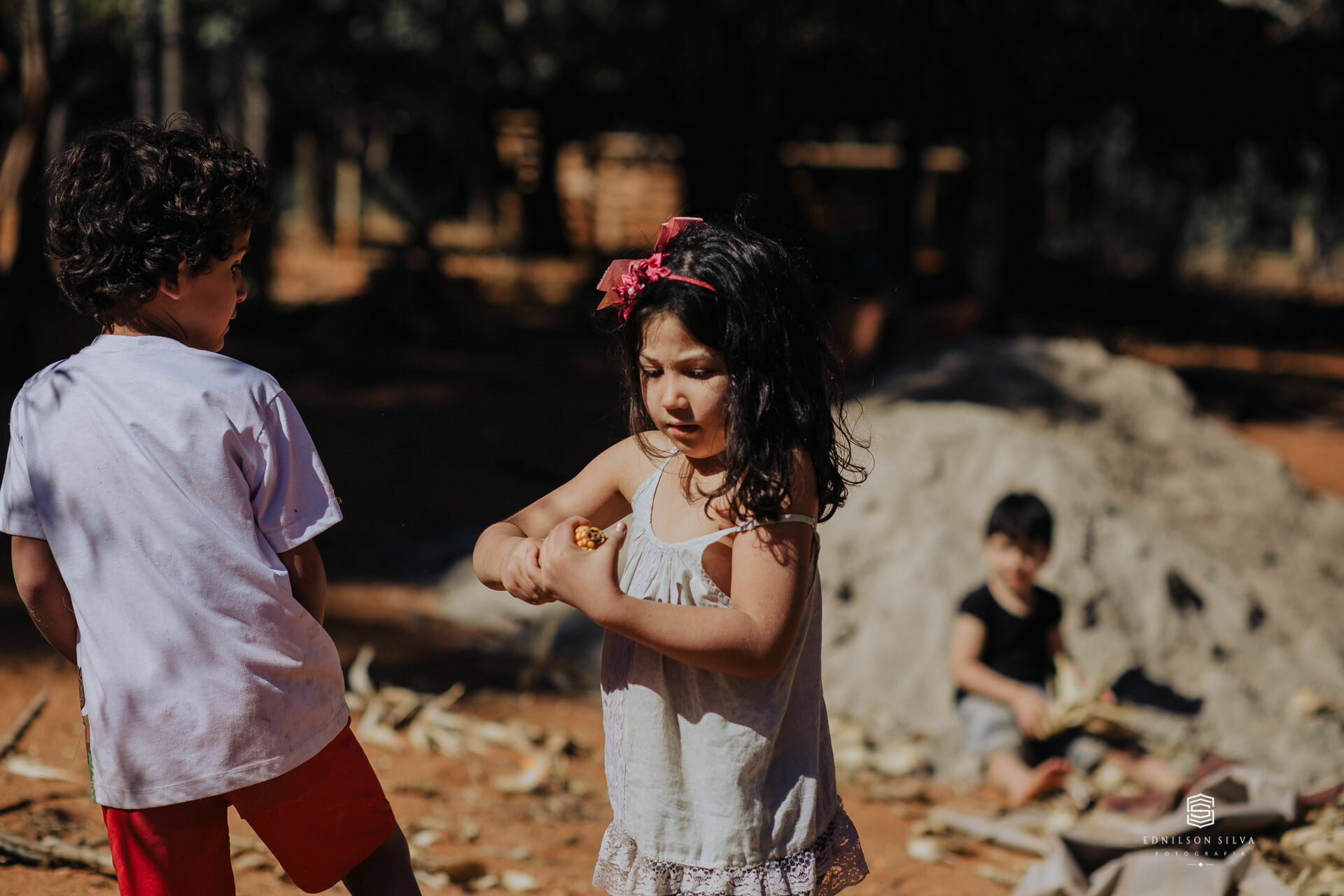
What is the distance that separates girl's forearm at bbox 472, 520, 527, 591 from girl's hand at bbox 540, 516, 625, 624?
141mm

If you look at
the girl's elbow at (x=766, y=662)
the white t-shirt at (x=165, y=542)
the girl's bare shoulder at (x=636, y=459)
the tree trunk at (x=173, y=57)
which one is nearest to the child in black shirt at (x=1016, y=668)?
the girl's bare shoulder at (x=636, y=459)

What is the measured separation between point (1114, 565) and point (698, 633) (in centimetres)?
390

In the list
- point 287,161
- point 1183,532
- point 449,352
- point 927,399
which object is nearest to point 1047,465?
point 1183,532

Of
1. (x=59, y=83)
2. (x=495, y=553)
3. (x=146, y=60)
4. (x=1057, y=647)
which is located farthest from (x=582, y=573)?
(x=146, y=60)

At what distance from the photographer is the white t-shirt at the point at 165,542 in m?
1.74

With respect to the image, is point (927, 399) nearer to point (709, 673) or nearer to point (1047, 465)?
point (1047, 465)

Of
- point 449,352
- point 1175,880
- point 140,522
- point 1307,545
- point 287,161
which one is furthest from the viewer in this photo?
point 287,161

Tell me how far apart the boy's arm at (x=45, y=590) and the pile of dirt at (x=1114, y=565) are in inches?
108

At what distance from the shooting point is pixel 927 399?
6688mm

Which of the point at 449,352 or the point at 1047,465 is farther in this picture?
the point at 449,352

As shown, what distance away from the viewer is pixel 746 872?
1.87 m

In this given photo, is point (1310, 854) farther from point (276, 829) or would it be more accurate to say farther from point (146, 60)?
point (146, 60)

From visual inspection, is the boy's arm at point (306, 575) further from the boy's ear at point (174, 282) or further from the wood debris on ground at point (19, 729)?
the wood debris on ground at point (19, 729)

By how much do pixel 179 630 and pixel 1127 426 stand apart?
602 centimetres
